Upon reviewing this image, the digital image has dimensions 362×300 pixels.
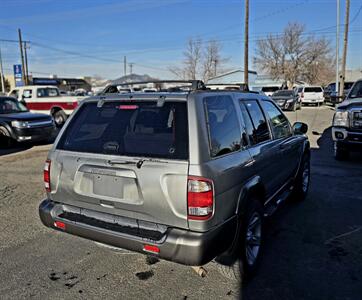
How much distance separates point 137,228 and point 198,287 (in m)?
0.87

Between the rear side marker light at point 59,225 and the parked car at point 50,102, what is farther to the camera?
the parked car at point 50,102

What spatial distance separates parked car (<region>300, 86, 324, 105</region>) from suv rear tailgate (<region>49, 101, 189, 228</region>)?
3019cm

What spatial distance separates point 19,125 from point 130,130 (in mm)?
8830

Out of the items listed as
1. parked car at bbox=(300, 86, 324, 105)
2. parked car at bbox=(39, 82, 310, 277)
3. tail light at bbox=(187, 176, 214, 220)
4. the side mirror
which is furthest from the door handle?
parked car at bbox=(300, 86, 324, 105)

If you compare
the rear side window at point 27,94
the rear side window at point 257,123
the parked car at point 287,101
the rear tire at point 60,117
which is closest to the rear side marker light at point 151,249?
the rear side window at point 257,123

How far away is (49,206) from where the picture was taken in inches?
130

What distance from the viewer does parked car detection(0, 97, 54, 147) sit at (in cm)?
1058

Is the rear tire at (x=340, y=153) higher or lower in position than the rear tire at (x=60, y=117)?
lower

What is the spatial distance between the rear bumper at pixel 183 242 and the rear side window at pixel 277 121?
1775 mm

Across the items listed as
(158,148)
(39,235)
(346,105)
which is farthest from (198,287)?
(346,105)

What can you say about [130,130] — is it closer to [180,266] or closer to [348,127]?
[180,266]

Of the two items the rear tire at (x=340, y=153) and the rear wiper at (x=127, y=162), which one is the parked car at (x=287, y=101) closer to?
the rear tire at (x=340, y=153)

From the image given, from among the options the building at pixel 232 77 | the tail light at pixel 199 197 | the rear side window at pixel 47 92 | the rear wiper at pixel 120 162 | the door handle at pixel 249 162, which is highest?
the building at pixel 232 77

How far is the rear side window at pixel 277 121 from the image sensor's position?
4215mm
